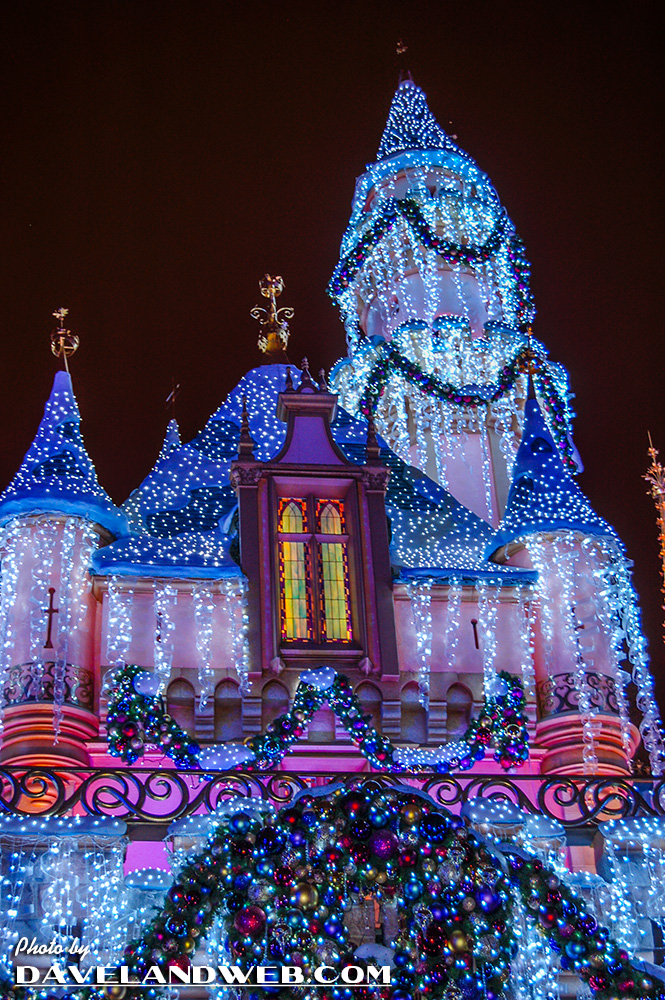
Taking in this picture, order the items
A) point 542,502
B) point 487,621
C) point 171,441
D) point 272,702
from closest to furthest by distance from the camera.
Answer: point 272,702 < point 487,621 < point 542,502 < point 171,441

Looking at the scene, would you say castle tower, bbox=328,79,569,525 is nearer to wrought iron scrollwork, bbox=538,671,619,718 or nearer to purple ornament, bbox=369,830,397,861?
wrought iron scrollwork, bbox=538,671,619,718

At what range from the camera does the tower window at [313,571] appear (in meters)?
16.5

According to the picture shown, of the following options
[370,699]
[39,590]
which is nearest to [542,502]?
[370,699]

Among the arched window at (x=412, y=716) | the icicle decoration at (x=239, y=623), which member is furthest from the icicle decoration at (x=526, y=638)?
the icicle decoration at (x=239, y=623)

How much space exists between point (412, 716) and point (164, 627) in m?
3.62

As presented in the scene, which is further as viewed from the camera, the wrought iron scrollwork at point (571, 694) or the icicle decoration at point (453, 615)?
the icicle decoration at point (453, 615)

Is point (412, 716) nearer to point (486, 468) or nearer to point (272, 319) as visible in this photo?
point (486, 468)

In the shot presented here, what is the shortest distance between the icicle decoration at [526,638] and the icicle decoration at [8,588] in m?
6.97

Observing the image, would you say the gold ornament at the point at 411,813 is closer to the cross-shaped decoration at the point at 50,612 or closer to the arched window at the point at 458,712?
the arched window at the point at 458,712

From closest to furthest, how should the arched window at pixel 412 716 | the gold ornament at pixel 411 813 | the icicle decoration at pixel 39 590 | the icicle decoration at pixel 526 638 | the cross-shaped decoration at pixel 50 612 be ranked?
1. the gold ornament at pixel 411 813
2. the icicle decoration at pixel 39 590
3. the cross-shaped decoration at pixel 50 612
4. the arched window at pixel 412 716
5. the icicle decoration at pixel 526 638

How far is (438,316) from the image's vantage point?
2341 centimetres

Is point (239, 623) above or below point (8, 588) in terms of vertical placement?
below

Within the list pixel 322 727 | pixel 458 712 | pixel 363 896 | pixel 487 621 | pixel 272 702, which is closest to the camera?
pixel 363 896

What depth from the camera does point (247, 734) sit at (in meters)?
15.6
